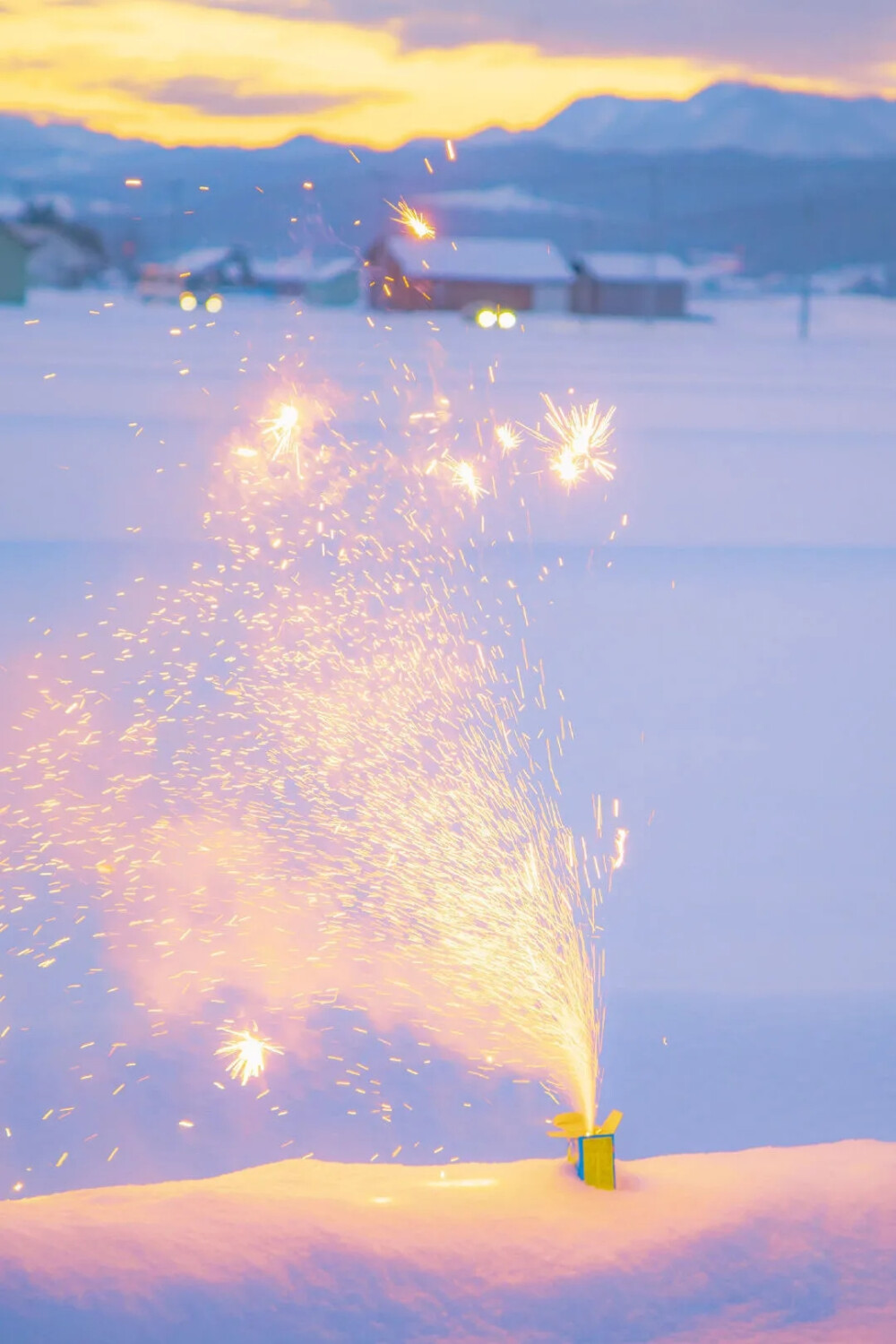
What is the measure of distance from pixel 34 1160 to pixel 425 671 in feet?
14.7

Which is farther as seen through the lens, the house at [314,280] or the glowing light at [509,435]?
the house at [314,280]

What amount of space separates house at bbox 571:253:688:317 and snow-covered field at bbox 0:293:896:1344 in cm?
2914

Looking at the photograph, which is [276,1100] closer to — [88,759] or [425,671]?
[88,759]

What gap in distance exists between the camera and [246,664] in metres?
7.45

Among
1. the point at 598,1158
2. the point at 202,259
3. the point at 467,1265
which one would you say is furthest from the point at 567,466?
the point at 202,259

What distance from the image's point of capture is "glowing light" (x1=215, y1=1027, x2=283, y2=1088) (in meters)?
3.69

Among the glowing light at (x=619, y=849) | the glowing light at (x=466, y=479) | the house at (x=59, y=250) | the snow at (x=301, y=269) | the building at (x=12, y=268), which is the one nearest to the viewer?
the glowing light at (x=619, y=849)

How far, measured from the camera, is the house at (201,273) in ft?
140

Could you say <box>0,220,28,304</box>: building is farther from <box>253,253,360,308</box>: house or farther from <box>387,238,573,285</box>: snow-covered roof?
<box>387,238,573,285</box>: snow-covered roof

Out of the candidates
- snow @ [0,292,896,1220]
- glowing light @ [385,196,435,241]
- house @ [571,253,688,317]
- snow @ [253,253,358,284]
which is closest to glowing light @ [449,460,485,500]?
snow @ [0,292,896,1220]

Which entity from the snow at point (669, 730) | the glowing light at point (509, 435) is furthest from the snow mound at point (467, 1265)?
the glowing light at point (509, 435)

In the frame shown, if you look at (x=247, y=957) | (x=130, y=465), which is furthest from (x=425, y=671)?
(x=130, y=465)

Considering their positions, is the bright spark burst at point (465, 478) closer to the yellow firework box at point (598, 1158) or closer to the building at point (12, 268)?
the yellow firework box at point (598, 1158)

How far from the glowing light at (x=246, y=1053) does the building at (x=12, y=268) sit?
3514 centimetres
